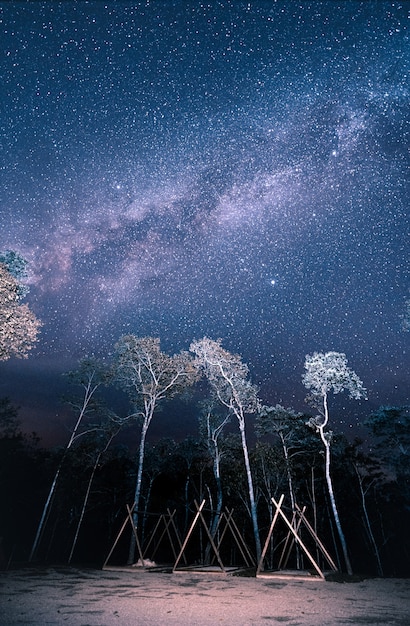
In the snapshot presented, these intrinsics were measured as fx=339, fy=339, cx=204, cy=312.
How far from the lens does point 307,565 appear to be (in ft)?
180

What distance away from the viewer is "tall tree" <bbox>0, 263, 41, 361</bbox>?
1789cm

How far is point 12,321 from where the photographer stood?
18.3m

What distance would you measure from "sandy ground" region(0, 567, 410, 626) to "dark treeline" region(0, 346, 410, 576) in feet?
27.3

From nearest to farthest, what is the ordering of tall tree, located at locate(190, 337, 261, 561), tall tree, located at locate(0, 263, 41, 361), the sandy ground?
1. the sandy ground
2. tall tree, located at locate(0, 263, 41, 361)
3. tall tree, located at locate(190, 337, 261, 561)

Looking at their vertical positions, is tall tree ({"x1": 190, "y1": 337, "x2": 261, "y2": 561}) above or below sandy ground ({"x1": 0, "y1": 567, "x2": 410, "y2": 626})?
above

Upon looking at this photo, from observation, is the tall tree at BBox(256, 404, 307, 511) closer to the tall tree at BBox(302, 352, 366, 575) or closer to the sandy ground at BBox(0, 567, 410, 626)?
the tall tree at BBox(302, 352, 366, 575)

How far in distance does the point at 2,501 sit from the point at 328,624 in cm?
5989

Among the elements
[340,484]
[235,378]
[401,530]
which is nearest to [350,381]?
[235,378]

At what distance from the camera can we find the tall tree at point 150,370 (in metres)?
29.0

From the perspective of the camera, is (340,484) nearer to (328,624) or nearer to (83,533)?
(328,624)

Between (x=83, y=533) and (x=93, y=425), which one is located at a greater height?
(x=93, y=425)

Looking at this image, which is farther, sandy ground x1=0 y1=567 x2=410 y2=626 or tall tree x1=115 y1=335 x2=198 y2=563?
tall tree x1=115 y1=335 x2=198 y2=563

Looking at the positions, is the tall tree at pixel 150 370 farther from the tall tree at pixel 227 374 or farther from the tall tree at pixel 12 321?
the tall tree at pixel 12 321

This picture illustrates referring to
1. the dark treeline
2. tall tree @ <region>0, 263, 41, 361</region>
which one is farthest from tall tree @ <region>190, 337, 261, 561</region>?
tall tree @ <region>0, 263, 41, 361</region>
